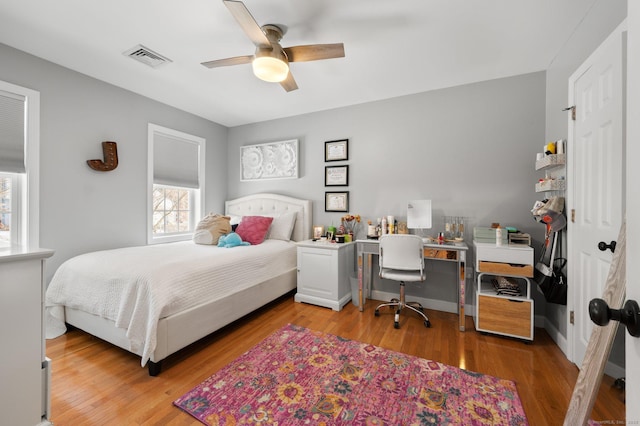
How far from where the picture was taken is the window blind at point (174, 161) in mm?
3508

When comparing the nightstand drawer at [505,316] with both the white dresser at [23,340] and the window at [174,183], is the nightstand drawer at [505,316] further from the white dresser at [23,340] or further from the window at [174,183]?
the window at [174,183]

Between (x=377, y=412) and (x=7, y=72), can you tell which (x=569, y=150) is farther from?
(x=7, y=72)

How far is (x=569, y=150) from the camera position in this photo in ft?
6.56

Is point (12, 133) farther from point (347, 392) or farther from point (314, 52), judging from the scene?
point (347, 392)

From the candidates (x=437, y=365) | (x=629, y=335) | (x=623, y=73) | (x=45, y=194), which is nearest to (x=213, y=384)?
(x=437, y=365)

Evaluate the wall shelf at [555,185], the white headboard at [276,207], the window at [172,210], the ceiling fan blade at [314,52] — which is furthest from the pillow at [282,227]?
the wall shelf at [555,185]

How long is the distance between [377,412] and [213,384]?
1.05m

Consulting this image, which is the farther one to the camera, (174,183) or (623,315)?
(174,183)

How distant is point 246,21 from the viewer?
5.46ft

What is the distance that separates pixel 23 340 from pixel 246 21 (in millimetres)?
2052

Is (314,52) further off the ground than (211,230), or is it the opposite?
(314,52)

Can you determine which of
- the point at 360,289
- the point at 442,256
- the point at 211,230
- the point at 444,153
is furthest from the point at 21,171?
the point at 444,153

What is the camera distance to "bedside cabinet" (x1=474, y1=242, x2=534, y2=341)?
225 cm

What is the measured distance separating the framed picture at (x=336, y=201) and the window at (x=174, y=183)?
6.58ft
